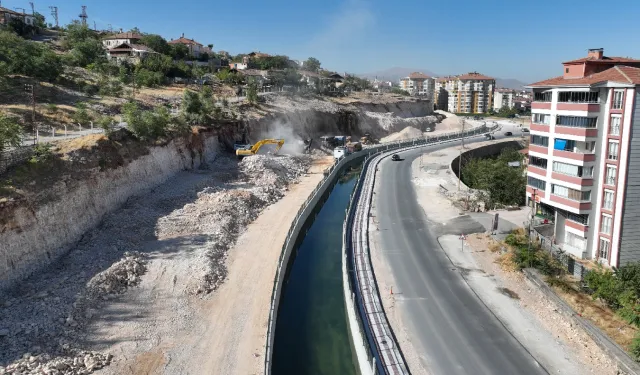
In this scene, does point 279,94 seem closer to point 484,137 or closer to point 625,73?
point 484,137

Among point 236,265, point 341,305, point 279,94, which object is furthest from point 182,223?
point 279,94

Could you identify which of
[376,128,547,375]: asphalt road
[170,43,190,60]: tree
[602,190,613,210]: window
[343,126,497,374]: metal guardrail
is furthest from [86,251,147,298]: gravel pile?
[170,43,190,60]: tree

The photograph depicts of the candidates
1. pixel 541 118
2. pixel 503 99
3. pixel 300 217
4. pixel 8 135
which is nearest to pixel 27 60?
pixel 8 135

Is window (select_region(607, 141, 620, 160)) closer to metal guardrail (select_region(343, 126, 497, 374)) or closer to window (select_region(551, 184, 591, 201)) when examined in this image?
window (select_region(551, 184, 591, 201))

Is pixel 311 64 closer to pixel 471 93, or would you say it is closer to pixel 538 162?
pixel 471 93

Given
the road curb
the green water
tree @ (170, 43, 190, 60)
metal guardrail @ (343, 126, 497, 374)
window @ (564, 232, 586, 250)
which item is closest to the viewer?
the road curb

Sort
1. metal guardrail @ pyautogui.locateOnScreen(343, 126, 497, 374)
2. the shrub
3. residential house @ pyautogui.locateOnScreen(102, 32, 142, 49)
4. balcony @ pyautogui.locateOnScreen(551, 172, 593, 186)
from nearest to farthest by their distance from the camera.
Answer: metal guardrail @ pyautogui.locateOnScreen(343, 126, 497, 374) < balcony @ pyautogui.locateOnScreen(551, 172, 593, 186) < the shrub < residential house @ pyautogui.locateOnScreen(102, 32, 142, 49)

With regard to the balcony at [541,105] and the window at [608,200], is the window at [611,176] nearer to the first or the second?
the window at [608,200]
